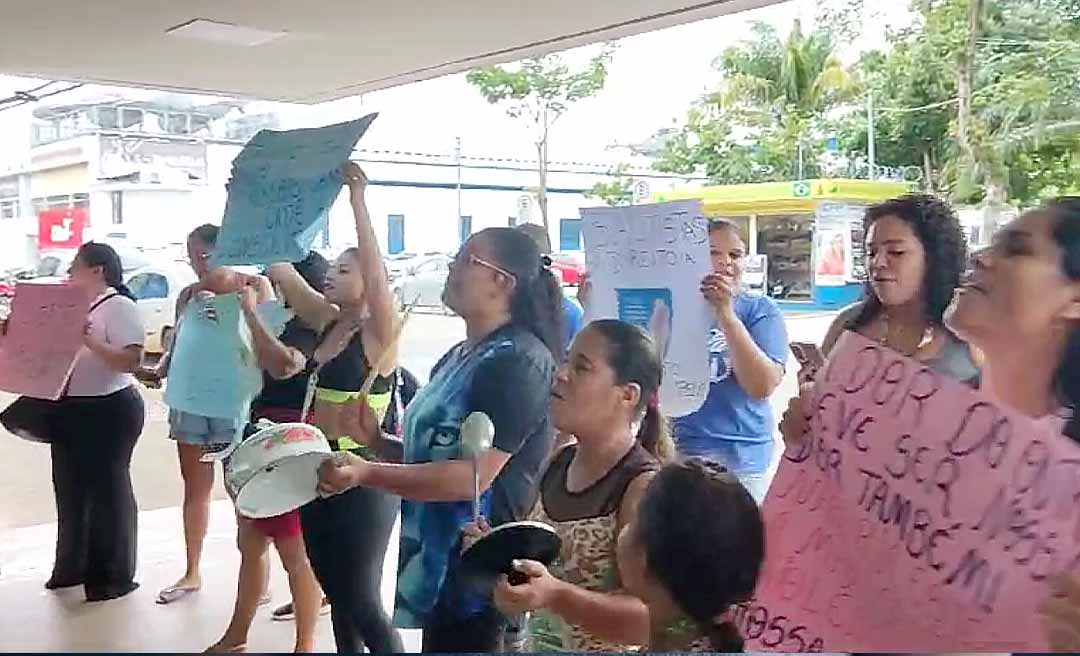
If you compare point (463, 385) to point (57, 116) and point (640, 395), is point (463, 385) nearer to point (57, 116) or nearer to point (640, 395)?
point (640, 395)

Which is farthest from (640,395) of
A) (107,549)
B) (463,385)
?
(107,549)

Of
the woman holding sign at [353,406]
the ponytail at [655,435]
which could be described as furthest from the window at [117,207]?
the ponytail at [655,435]

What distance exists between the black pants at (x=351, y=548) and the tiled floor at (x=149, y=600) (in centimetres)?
4

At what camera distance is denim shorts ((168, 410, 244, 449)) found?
9.44 ft

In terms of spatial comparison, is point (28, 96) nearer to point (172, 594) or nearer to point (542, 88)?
point (172, 594)

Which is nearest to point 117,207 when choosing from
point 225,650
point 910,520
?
point 225,650

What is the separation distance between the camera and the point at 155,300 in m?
3.13

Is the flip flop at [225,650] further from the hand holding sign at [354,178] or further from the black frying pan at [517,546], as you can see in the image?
the hand holding sign at [354,178]

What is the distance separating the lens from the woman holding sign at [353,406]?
6.17ft

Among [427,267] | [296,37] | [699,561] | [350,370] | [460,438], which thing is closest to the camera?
[699,561]

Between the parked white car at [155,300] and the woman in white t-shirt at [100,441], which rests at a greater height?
the parked white car at [155,300]

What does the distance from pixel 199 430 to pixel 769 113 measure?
1769 millimetres

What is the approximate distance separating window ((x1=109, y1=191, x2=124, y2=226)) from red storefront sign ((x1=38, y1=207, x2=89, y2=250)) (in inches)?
3.7

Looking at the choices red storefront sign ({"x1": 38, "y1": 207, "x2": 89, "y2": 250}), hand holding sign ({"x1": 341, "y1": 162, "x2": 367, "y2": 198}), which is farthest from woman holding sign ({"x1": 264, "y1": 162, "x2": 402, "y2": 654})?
red storefront sign ({"x1": 38, "y1": 207, "x2": 89, "y2": 250})
